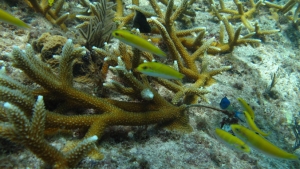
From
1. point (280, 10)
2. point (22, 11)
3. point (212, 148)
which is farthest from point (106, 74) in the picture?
point (280, 10)

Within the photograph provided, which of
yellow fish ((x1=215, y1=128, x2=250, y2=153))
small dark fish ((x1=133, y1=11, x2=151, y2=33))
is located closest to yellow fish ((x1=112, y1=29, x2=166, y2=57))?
yellow fish ((x1=215, y1=128, x2=250, y2=153))

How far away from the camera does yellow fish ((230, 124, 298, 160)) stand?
1.83m

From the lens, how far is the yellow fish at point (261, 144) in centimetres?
183

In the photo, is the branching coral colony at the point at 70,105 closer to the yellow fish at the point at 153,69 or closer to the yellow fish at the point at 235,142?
the yellow fish at the point at 153,69

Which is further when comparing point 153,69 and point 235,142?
point 153,69

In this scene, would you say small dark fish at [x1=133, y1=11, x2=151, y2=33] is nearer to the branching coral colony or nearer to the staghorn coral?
the branching coral colony

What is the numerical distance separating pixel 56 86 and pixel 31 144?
0.86 metres

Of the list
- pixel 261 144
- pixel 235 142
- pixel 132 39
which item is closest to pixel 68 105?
pixel 132 39

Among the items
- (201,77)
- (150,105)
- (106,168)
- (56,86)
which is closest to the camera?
(106,168)

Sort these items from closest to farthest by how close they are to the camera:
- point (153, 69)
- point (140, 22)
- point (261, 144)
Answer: point (261, 144) < point (153, 69) < point (140, 22)

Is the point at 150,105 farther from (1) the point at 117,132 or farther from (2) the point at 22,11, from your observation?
(2) the point at 22,11

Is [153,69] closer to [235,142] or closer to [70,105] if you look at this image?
[235,142]

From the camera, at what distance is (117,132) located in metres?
2.80

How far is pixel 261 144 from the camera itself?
1885 millimetres
